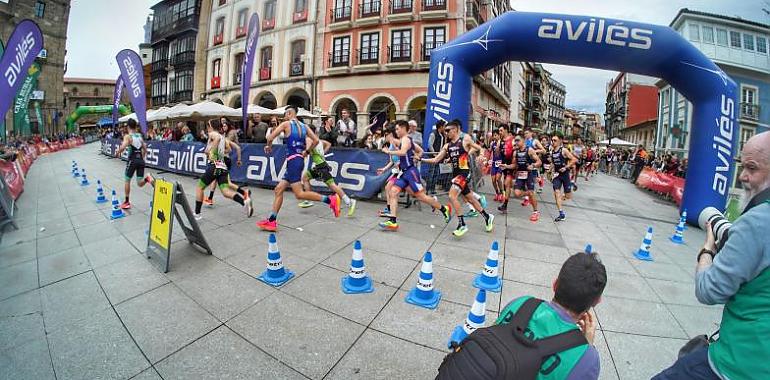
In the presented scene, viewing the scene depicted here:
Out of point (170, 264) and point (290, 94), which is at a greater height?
point (290, 94)

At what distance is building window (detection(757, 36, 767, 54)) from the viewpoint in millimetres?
25541

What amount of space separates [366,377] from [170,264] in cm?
301

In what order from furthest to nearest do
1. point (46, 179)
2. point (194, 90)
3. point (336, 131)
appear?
point (194, 90)
point (336, 131)
point (46, 179)

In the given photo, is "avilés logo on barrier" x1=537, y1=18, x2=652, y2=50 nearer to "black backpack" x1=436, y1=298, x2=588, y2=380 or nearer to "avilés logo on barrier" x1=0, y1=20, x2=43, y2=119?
"black backpack" x1=436, y1=298, x2=588, y2=380

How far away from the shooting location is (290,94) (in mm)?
22938

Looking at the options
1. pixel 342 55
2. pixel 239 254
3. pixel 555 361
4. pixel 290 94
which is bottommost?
pixel 239 254

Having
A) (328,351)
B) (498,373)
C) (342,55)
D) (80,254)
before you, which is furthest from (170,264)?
(342,55)

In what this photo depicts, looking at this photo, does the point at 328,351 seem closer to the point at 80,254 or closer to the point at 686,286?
the point at 80,254

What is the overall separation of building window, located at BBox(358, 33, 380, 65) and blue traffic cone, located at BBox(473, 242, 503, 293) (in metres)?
18.7

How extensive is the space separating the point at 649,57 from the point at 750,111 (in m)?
28.7

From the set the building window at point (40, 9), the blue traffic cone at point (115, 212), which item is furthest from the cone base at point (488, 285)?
the building window at point (40, 9)

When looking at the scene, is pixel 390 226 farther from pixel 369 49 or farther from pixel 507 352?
pixel 369 49

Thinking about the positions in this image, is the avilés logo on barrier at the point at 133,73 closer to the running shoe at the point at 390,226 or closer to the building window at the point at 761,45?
the running shoe at the point at 390,226

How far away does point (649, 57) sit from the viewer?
22.5 feet
